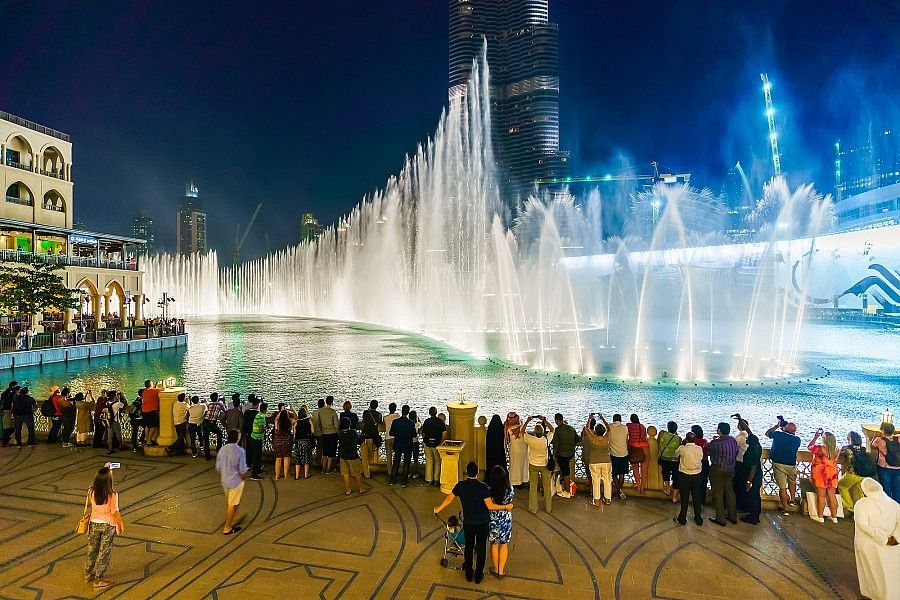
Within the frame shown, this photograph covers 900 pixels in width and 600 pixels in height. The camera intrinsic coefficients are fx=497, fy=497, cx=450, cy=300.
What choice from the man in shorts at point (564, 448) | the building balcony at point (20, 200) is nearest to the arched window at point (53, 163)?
the building balcony at point (20, 200)

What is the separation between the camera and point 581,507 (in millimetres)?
7934

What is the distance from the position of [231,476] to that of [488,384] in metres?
13.5

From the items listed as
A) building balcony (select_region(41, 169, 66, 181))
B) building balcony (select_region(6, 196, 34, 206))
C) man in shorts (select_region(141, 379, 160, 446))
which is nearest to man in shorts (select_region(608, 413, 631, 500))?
man in shorts (select_region(141, 379, 160, 446))

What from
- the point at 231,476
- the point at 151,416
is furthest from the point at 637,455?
the point at 151,416

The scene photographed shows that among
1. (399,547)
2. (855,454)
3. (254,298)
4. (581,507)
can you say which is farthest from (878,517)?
(254,298)

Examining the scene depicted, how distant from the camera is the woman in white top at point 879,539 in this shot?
519cm

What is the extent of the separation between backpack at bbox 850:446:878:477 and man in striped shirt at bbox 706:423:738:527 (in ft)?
5.62

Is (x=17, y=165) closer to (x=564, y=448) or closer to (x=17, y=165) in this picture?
(x=17, y=165)

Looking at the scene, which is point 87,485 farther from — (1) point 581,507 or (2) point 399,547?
(1) point 581,507

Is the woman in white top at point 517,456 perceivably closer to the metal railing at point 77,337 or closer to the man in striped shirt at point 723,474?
the man in striped shirt at point 723,474

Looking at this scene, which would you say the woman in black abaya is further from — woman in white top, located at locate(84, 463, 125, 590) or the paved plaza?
woman in white top, located at locate(84, 463, 125, 590)

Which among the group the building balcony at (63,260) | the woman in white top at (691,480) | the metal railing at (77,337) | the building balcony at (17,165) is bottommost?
the woman in white top at (691,480)

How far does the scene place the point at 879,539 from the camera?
17.3ft

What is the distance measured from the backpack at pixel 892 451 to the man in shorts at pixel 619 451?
3586mm
